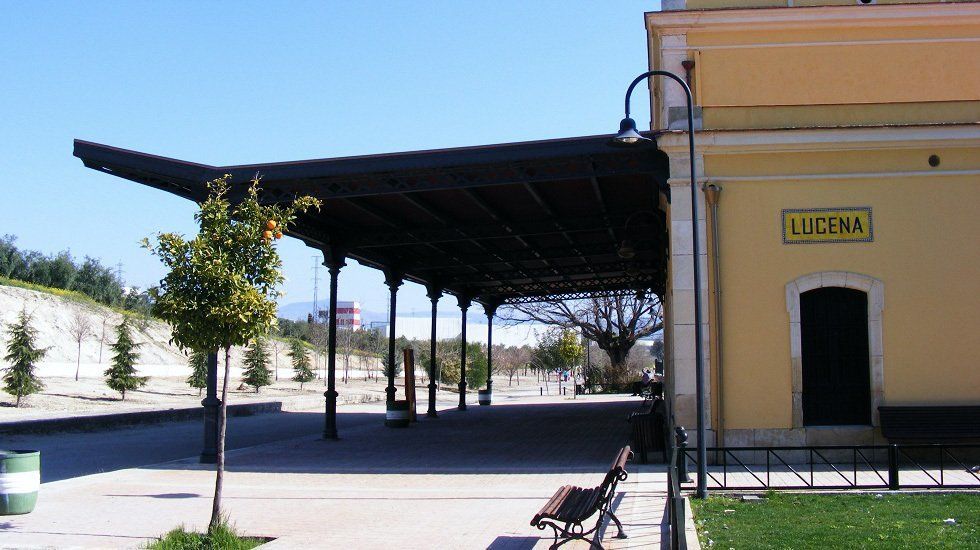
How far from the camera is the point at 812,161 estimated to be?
12.9 m

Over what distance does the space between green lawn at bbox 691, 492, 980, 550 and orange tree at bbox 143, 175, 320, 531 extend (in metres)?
4.87

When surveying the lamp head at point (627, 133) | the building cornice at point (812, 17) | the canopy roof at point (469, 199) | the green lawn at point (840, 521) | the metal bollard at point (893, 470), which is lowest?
the green lawn at point (840, 521)

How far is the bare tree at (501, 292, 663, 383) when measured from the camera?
45094 mm

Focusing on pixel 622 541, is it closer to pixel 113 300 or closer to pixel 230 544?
pixel 230 544

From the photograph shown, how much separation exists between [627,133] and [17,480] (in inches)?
328

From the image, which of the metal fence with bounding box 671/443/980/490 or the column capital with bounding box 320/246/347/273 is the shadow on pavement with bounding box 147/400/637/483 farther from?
the column capital with bounding box 320/246/347/273

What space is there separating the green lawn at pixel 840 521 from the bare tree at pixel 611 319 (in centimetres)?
3539

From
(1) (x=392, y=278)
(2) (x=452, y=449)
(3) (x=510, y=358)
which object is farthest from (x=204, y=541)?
(3) (x=510, y=358)

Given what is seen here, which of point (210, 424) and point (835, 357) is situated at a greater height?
point (835, 357)

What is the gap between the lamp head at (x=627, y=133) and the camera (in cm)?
1047

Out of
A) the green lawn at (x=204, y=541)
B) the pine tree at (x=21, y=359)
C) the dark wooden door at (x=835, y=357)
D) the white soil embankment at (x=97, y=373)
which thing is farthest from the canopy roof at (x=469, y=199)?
the white soil embankment at (x=97, y=373)

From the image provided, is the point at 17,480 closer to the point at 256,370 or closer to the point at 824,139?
the point at 824,139

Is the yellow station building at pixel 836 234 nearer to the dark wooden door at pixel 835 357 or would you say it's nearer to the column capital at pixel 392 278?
the dark wooden door at pixel 835 357

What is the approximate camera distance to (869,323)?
41.7 ft
